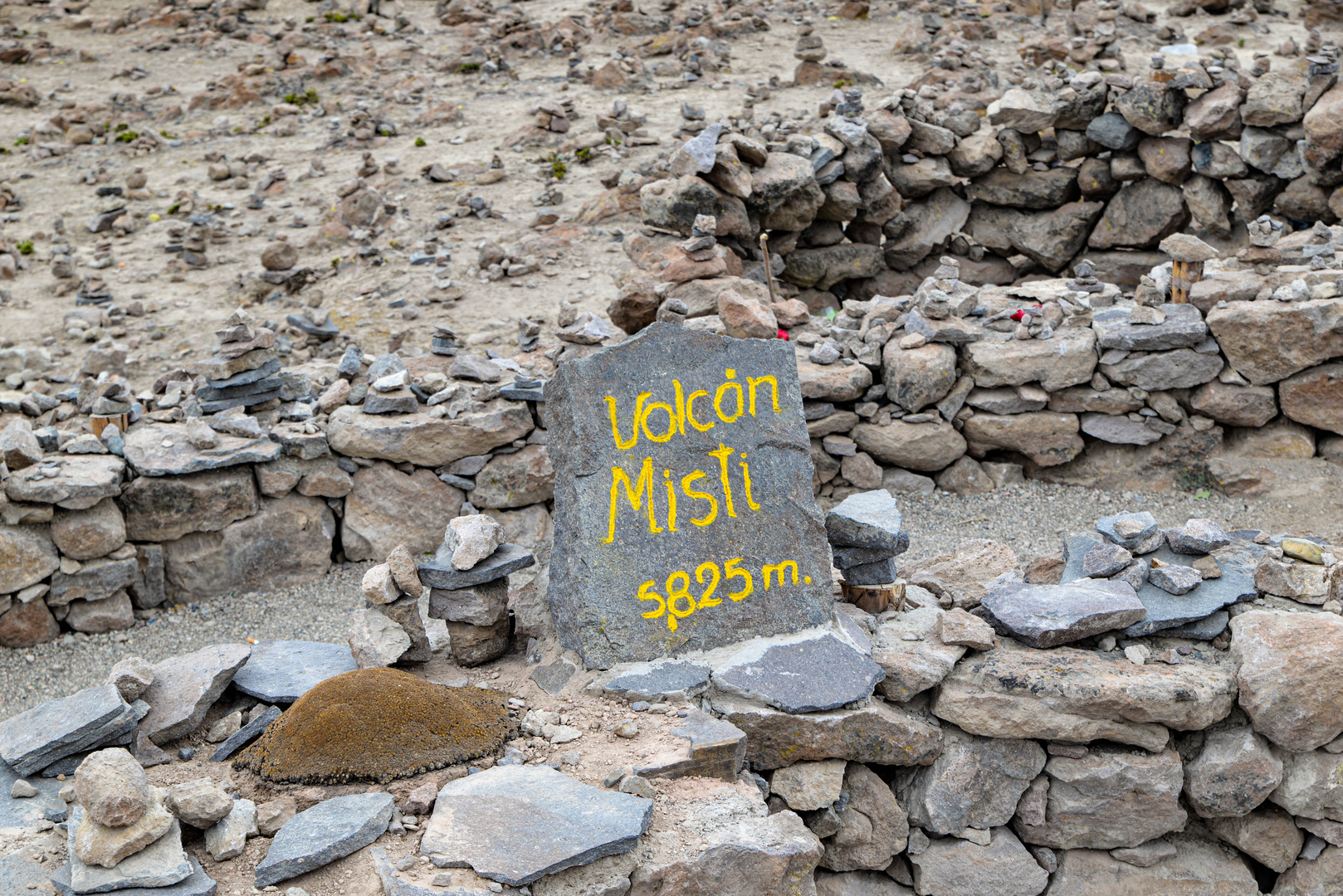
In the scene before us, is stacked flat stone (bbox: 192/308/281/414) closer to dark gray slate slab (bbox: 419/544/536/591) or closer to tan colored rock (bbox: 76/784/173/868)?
dark gray slate slab (bbox: 419/544/536/591)

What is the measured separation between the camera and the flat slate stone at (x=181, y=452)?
22.0 ft

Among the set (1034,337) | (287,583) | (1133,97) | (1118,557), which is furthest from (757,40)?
(1118,557)

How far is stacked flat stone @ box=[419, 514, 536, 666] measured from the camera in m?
4.64

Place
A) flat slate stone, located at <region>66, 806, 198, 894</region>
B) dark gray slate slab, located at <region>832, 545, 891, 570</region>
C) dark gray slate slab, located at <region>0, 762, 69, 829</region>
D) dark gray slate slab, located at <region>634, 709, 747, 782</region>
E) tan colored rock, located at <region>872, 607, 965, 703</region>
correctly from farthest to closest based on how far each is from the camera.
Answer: dark gray slate slab, located at <region>832, 545, 891, 570</region> < tan colored rock, located at <region>872, 607, 965, 703</region> < dark gray slate slab, located at <region>634, 709, 747, 782</region> < dark gray slate slab, located at <region>0, 762, 69, 829</region> < flat slate stone, located at <region>66, 806, 198, 894</region>

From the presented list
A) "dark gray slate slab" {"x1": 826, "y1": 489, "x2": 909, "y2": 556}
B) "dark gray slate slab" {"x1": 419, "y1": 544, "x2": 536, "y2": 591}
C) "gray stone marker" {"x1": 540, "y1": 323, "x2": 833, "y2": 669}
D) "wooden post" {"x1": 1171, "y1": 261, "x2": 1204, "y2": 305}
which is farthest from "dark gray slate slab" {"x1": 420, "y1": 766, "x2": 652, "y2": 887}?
"wooden post" {"x1": 1171, "y1": 261, "x2": 1204, "y2": 305}

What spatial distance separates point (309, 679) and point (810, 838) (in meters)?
2.09

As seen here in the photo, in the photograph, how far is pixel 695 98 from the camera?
45.4 feet

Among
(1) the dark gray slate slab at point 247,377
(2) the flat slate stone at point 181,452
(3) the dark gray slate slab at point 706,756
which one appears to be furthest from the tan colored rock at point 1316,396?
(1) the dark gray slate slab at point 247,377

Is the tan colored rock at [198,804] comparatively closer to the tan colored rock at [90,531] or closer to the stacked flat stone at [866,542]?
the stacked flat stone at [866,542]

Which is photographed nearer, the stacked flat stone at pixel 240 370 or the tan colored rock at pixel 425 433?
the tan colored rock at pixel 425 433

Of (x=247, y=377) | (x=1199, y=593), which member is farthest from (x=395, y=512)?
(x=1199, y=593)

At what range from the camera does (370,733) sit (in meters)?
3.94

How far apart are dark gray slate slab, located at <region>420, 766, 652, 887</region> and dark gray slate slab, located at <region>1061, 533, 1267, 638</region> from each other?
245cm

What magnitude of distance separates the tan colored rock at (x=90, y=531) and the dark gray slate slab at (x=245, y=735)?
9.36 ft
